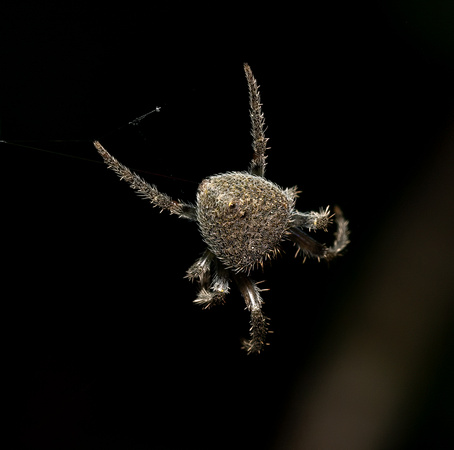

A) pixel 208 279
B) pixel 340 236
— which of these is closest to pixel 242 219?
pixel 208 279

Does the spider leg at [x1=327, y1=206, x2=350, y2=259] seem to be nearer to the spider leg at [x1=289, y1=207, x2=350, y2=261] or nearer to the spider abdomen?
the spider leg at [x1=289, y1=207, x2=350, y2=261]

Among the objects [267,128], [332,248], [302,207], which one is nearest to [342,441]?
[332,248]

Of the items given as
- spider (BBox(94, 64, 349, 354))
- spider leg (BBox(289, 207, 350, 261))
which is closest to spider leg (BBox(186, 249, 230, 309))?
spider (BBox(94, 64, 349, 354))

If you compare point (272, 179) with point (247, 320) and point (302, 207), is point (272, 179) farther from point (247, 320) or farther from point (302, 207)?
point (247, 320)

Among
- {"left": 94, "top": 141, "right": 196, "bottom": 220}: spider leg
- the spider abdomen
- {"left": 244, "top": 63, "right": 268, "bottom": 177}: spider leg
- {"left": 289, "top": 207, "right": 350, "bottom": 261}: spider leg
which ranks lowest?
{"left": 94, "top": 141, "right": 196, "bottom": 220}: spider leg

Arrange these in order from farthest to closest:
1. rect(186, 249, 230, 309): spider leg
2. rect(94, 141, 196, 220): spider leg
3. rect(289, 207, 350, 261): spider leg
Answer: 1. rect(289, 207, 350, 261): spider leg
2. rect(186, 249, 230, 309): spider leg
3. rect(94, 141, 196, 220): spider leg

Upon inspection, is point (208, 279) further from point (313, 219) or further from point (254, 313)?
point (313, 219)

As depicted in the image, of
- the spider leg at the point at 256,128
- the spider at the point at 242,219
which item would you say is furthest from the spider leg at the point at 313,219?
the spider leg at the point at 256,128

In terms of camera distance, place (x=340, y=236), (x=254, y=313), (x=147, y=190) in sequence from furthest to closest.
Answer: (x=340, y=236)
(x=254, y=313)
(x=147, y=190)

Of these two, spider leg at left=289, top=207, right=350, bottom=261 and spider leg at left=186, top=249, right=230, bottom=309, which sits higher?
spider leg at left=289, top=207, right=350, bottom=261
